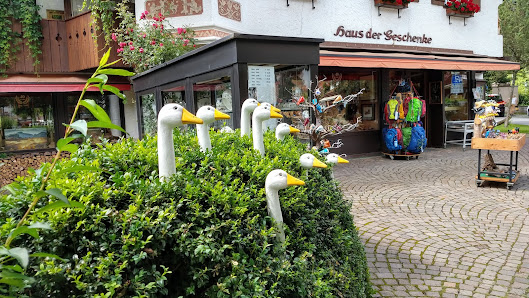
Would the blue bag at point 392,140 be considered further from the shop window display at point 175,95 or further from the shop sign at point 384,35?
the shop window display at point 175,95

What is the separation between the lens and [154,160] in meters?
2.51

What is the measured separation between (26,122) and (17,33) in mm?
2187

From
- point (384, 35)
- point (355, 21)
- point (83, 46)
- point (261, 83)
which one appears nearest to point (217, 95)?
point (261, 83)

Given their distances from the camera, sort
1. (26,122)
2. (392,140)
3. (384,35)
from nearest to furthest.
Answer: (26,122)
(392,140)
(384,35)

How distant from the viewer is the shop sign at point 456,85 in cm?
1384

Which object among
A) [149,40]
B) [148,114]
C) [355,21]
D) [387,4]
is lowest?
[148,114]

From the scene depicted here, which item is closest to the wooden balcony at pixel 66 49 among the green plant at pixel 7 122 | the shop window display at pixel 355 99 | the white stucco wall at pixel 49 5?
the white stucco wall at pixel 49 5

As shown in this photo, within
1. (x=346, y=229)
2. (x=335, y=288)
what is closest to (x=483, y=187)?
(x=346, y=229)

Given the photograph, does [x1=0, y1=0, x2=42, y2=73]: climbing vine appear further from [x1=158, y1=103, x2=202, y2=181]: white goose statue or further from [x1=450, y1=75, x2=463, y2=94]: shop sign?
[x1=450, y1=75, x2=463, y2=94]: shop sign

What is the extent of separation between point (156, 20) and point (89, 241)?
8.02m

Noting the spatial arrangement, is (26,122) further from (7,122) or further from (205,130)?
(205,130)

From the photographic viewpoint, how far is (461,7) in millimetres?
13273

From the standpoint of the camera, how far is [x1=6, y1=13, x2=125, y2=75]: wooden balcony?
10.0 metres

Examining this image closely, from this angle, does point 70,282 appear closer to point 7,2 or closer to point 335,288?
point 335,288
